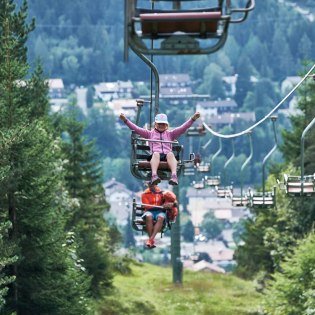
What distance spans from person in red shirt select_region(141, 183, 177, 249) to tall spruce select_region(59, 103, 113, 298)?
36.4 meters

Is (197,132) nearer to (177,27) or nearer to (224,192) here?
(224,192)

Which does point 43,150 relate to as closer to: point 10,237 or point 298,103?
Result: point 10,237

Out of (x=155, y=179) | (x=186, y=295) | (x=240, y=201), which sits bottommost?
(x=186, y=295)

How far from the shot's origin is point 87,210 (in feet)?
227

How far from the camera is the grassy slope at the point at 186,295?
215 feet

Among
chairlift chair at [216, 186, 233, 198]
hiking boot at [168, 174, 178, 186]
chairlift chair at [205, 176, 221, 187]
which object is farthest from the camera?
chairlift chair at [205, 176, 221, 187]

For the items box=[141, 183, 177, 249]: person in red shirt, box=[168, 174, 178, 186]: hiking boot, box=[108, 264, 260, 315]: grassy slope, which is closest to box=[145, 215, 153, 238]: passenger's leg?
box=[141, 183, 177, 249]: person in red shirt

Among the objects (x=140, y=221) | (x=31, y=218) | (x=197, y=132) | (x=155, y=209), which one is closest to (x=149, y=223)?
(x=155, y=209)

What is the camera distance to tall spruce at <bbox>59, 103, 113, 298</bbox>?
6272 cm

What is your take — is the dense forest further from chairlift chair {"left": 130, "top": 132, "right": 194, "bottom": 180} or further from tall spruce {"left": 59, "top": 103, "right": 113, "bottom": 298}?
chairlift chair {"left": 130, "top": 132, "right": 194, "bottom": 180}

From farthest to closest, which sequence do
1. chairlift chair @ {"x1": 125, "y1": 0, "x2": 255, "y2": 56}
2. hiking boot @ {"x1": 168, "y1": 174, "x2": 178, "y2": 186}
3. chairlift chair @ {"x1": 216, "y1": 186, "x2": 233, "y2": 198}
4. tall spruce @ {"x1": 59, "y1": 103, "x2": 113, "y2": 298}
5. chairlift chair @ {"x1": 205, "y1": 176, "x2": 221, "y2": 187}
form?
tall spruce @ {"x1": 59, "y1": 103, "x2": 113, "y2": 298}, chairlift chair @ {"x1": 205, "y1": 176, "x2": 221, "y2": 187}, chairlift chair @ {"x1": 216, "y1": 186, "x2": 233, "y2": 198}, hiking boot @ {"x1": 168, "y1": 174, "x2": 178, "y2": 186}, chairlift chair @ {"x1": 125, "y1": 0, "x2": 255, "y2": 56}

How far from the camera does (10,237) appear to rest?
39.6 meters

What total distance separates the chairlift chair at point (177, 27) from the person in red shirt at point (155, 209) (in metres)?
7.86

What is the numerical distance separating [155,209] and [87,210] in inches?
1796
